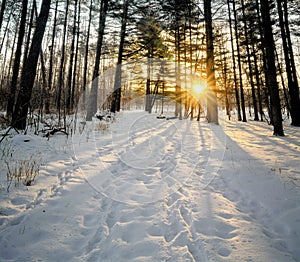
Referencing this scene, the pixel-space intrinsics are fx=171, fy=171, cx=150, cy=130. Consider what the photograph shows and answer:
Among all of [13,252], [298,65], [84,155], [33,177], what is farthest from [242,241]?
[298,65]

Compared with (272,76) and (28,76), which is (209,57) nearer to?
(272,76)

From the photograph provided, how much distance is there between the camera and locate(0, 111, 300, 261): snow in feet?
5.63

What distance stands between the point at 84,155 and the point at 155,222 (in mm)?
2980

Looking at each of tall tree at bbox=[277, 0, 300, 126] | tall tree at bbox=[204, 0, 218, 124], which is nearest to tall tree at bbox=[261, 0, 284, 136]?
tall tree at bbox=[204, 0, 218, 124]

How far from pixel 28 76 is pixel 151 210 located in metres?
6.23

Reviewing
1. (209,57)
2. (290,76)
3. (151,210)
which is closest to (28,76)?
(151,210)

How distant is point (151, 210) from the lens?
243 cm

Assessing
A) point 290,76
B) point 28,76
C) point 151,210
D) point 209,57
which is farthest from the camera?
point 209,57

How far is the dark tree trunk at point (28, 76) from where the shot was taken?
5.69m

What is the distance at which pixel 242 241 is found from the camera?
1870mm

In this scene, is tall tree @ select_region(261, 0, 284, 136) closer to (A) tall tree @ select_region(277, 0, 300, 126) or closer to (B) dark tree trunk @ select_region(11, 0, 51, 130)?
(A) tall tree @ select_region(277, 0, 300, 126)

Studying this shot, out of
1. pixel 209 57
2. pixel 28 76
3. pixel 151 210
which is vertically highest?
pixel 209 57

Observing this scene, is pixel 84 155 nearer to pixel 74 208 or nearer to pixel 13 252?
pixel 74 208

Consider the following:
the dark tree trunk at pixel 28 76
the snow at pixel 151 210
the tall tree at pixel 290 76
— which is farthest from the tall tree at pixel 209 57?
the dark tree trunk at pixel 28 76
